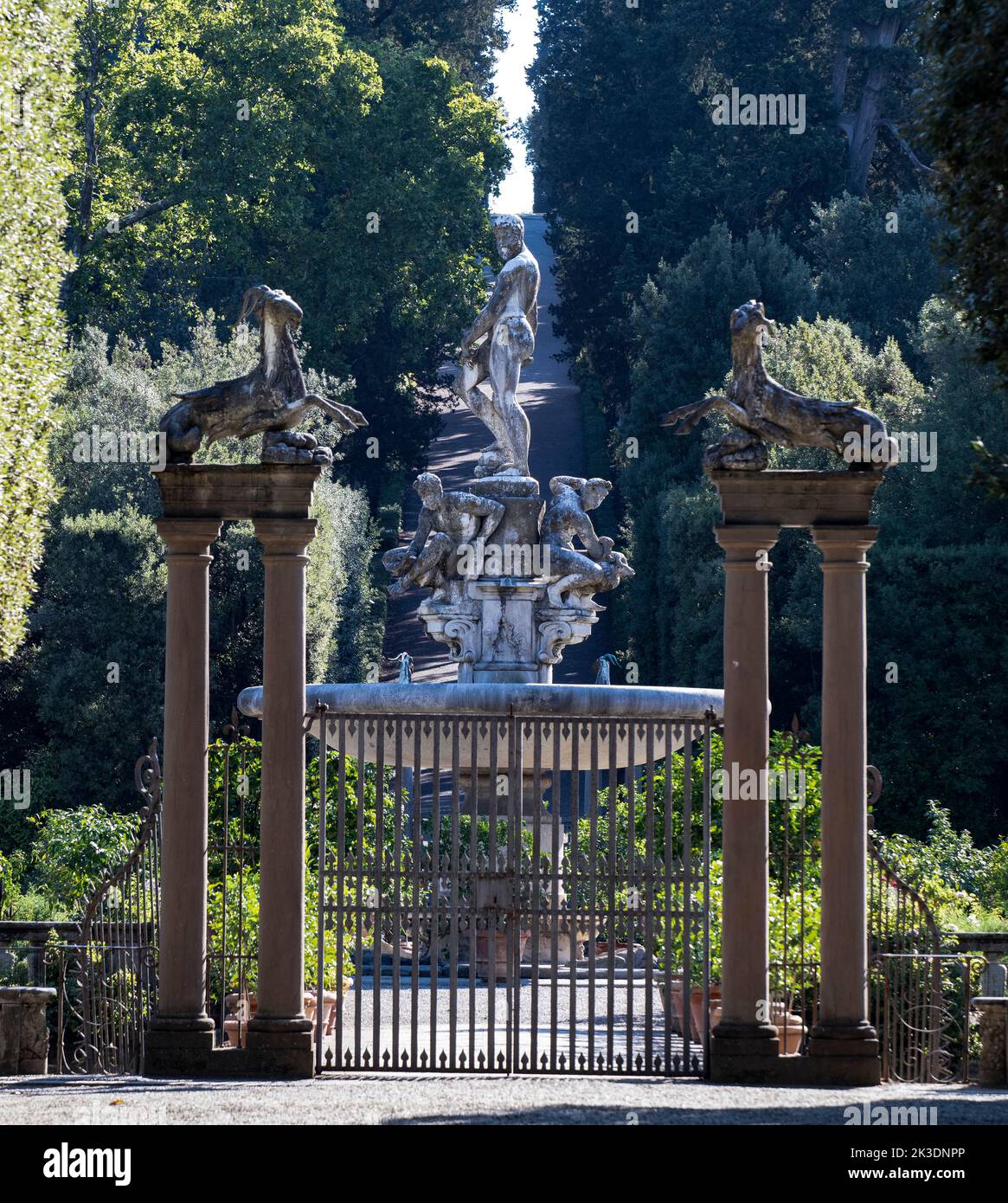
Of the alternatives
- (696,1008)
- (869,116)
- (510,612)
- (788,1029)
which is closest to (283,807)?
(788,1029)

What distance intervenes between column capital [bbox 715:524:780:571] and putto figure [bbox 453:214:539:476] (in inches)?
315

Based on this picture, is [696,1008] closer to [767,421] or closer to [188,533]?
[767,421]

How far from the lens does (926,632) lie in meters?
32.3

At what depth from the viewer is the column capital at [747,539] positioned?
11.8 meters

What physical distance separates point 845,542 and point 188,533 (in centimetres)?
398

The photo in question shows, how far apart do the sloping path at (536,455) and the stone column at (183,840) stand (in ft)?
83.3

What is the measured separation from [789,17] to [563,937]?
41.6 metres

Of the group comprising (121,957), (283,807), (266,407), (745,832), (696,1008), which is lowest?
(696,1008)

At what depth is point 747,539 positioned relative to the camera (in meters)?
11.8

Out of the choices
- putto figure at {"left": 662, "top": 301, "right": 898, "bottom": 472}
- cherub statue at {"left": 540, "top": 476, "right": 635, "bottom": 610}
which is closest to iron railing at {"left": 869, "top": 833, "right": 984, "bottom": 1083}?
putto figure at {"left": 662, "top": 301, "right": 898, "bottom": 472}

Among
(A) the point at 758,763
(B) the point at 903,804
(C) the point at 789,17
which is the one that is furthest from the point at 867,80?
(A) the point at 758,763

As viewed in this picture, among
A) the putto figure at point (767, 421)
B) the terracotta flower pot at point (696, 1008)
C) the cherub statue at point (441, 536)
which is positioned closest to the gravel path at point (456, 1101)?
the terracotta flower pot at point (696, 1008)

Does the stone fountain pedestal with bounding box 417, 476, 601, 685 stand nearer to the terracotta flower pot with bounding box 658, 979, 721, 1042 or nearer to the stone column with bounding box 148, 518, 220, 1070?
the terracotta flower pot with bounding box 658, 979, 721, 1042
